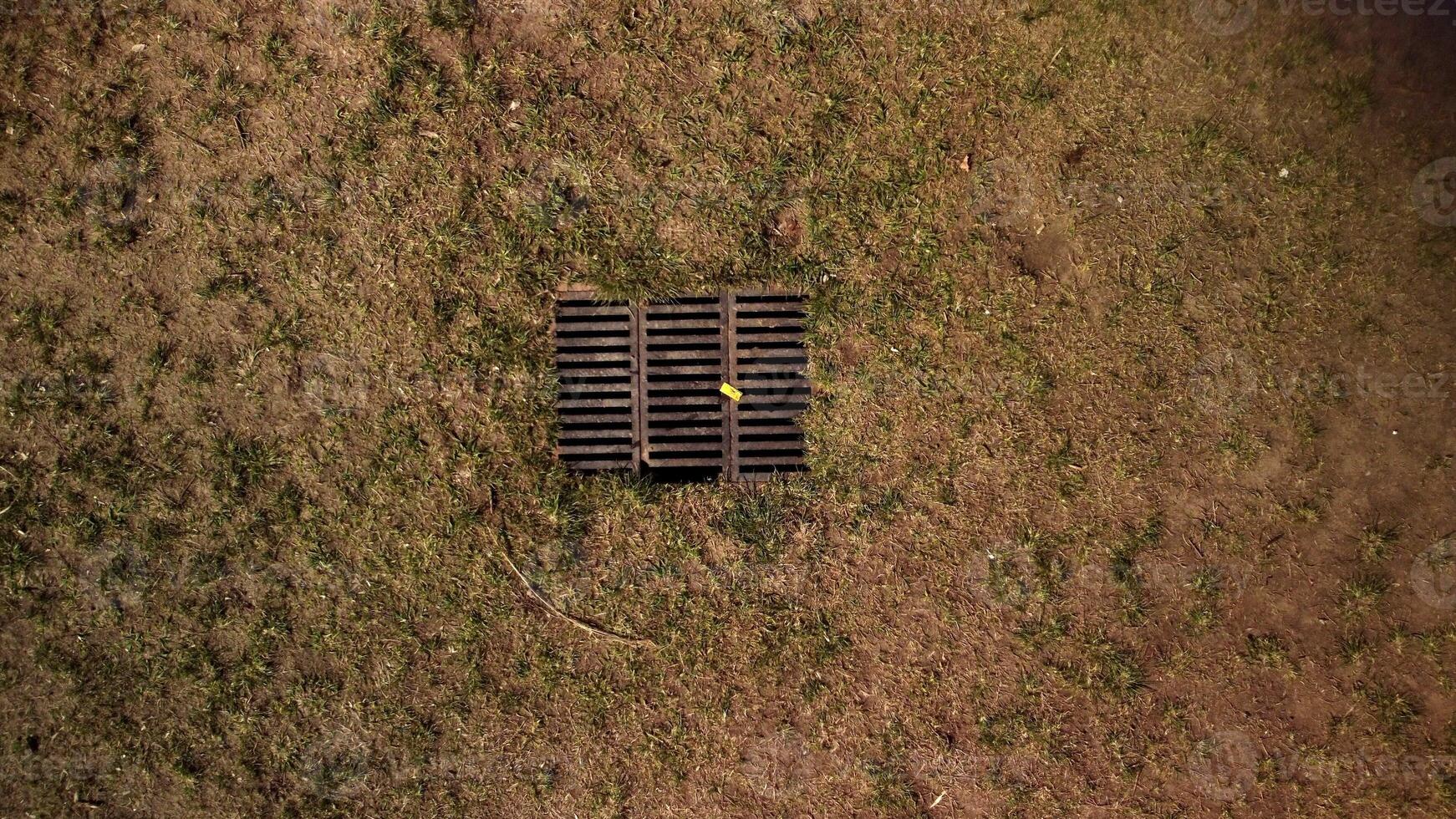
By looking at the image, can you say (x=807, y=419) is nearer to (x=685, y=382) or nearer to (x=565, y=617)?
(x=685, y=382)

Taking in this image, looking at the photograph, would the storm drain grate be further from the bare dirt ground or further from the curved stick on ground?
the curved stick on ground

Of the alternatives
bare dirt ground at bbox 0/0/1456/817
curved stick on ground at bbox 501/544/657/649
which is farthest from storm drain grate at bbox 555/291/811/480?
curved stick on ground at bbox 501/544/657/649

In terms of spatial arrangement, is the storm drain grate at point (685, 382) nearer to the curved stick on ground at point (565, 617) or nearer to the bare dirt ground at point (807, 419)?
the bare dirt ground at point (807, 419)

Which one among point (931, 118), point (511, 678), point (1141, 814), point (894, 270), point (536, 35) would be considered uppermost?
point (536, 35)

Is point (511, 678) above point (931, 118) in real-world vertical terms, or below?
below

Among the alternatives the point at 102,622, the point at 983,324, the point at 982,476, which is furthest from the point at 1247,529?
the point at 102,622

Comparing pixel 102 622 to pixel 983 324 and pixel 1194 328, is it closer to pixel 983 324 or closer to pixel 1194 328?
pixel 983 324

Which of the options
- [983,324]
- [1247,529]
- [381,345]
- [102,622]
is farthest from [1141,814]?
[102,622]
